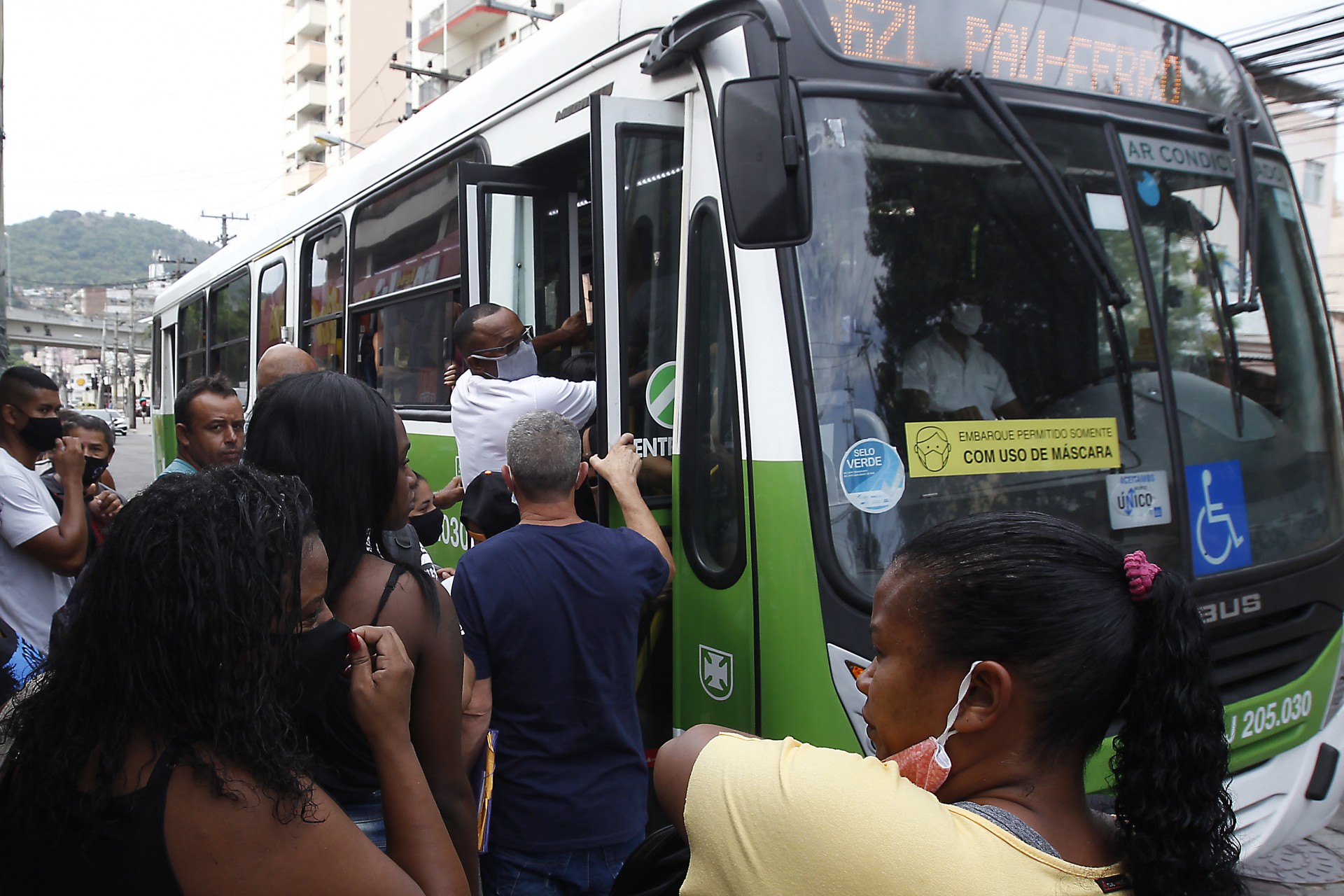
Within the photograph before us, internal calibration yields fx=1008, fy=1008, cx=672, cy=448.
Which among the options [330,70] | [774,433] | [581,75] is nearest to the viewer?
[774,433]

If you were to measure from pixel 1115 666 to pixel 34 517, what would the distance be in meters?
3.80

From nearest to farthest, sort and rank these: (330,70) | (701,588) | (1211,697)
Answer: (1211,697)
(701,588)
(330,70)

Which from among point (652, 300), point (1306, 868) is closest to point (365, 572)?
point (652, 300)

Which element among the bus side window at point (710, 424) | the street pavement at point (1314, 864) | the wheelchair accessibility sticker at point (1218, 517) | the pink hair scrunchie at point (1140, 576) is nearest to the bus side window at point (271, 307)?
the street pavement at point (1314, 864)

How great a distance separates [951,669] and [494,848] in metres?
1.73

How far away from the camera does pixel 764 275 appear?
2.78 meters

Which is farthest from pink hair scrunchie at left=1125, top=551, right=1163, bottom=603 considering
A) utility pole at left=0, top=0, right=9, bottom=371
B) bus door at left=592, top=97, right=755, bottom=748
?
utility pole at left=0, top=0, right=9, bottom=371

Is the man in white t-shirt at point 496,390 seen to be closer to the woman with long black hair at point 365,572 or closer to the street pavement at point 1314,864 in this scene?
the street pavement at point 1314,864

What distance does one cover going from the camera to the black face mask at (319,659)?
155cm

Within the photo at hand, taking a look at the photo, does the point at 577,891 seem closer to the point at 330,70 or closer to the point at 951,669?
the point at 951,669

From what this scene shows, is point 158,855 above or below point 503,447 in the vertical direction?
below

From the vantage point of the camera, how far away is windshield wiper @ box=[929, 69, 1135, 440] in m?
2.94

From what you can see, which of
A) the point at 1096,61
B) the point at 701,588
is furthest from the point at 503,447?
the point at 1096,61

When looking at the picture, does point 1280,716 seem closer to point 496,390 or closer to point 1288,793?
point 1288,793
